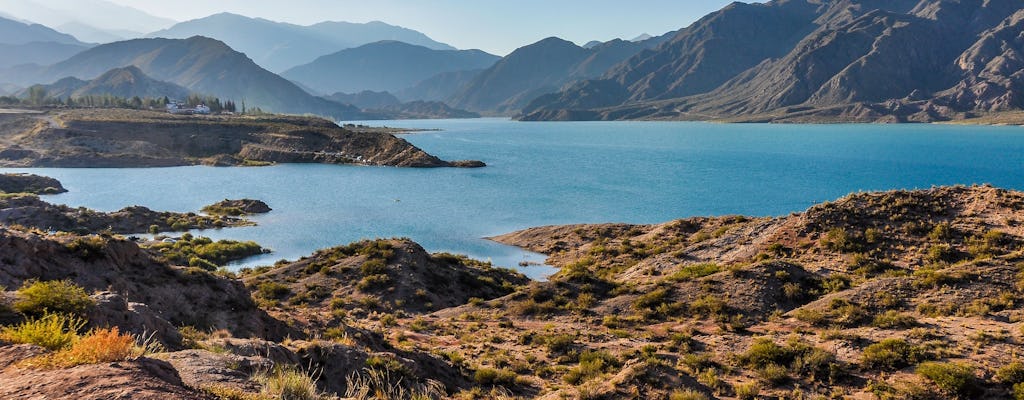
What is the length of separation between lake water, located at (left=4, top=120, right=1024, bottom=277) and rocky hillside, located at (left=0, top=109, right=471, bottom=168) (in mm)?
9732

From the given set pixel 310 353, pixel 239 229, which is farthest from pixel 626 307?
pixel 239 229

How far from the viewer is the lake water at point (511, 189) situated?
76000 millimetres

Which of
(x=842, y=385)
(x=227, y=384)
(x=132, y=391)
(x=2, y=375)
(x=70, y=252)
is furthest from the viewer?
(x=70, y=252)

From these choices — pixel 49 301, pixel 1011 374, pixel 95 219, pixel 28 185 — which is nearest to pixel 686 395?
pixel 1011 374

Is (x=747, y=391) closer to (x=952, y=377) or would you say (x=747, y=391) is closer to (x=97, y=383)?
(x=952, y=377)

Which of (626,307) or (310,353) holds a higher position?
(310,353)

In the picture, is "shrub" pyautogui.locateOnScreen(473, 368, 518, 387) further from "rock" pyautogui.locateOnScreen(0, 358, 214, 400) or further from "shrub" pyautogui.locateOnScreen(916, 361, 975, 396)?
"shrub" pyautogui.locateOnScreen(916, 361, 975, 396)

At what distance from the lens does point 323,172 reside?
143000 millimetres

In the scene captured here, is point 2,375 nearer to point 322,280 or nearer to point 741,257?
point 322,280

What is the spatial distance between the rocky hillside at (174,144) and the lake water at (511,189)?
9732 mm

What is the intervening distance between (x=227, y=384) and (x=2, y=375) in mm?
3393

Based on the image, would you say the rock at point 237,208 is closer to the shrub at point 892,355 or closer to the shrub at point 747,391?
the shrub at point 747,391

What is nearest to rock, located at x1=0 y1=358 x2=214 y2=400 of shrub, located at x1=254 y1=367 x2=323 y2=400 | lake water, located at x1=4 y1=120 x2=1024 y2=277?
shrub, located at x1=254 y1=367 x2=323 y2=400

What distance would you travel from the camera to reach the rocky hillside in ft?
467
